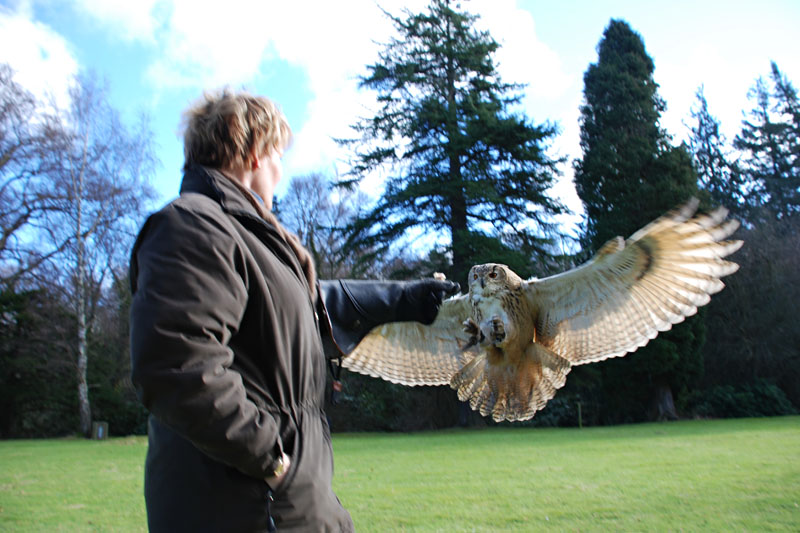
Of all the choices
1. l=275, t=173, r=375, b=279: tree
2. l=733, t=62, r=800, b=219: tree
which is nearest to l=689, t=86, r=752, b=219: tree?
l=733, t=62, r=800, b=219: tree

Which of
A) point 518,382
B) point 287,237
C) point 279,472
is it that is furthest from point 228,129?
point 518,382

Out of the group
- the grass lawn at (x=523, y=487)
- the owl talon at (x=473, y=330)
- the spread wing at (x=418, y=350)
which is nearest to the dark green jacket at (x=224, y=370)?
the owl talon at (x=473, y=330)

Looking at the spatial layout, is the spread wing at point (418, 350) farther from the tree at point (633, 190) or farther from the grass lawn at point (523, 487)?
the tree at point (633, 190)

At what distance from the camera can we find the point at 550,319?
13.5ft

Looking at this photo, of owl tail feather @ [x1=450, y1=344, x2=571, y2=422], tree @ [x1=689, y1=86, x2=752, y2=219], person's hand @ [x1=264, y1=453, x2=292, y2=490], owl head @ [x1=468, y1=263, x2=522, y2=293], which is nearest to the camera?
person's hand @ [x1=264, y1=453, x2=292, y2=490]

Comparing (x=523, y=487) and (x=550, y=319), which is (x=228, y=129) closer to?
(x=550, y=319)

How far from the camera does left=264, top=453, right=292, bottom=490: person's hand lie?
4.58 ft

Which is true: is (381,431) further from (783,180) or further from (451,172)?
(783,180)

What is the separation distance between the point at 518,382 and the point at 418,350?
715 millimetres

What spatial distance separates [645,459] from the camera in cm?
948

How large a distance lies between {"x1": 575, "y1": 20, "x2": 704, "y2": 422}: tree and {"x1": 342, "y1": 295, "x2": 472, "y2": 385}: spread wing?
16.0 metres

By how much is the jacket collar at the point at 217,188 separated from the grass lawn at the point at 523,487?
472 cm

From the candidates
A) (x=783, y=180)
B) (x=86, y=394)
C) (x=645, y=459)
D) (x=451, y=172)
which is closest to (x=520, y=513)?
(x=645, y=459)

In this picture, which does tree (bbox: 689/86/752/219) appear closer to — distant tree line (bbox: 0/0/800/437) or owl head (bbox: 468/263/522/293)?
distant tree line (bbox: 0/0/800/437)
